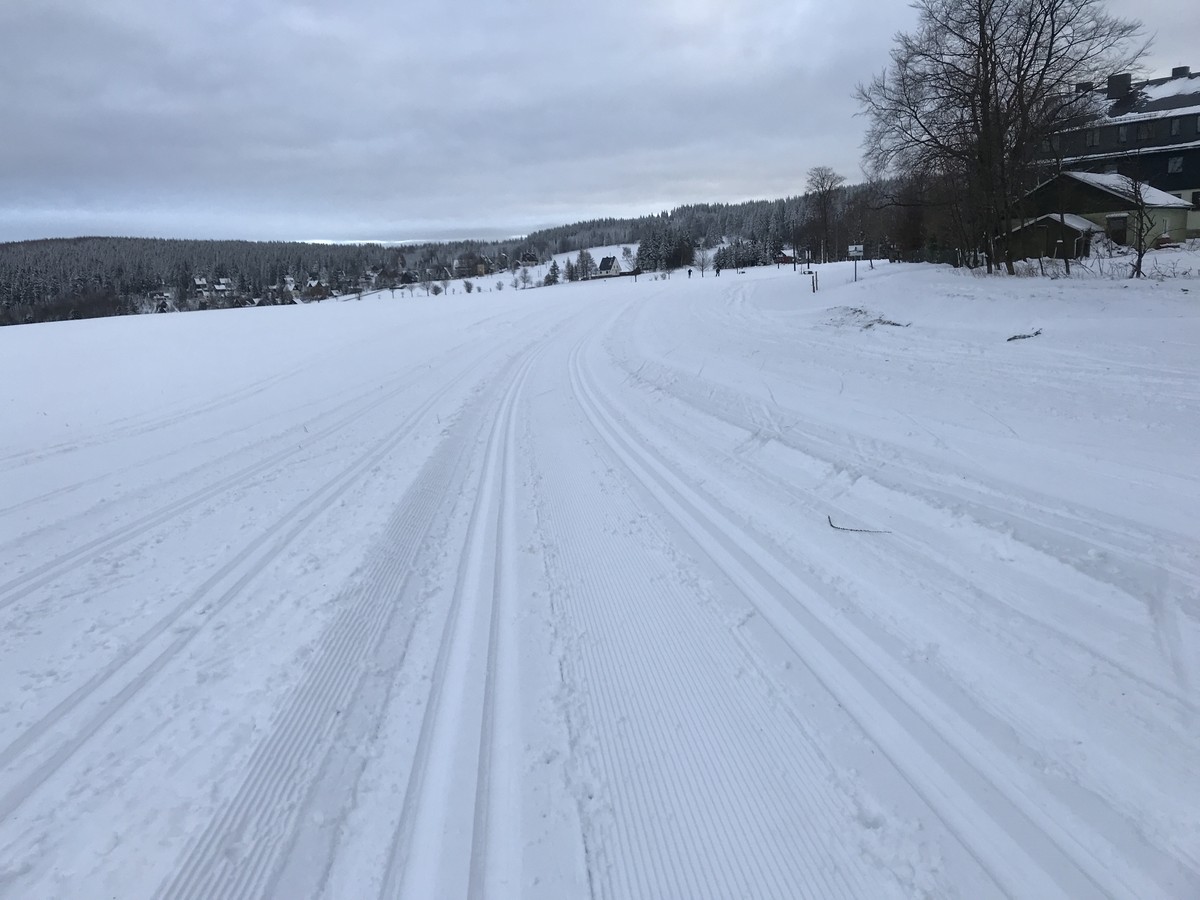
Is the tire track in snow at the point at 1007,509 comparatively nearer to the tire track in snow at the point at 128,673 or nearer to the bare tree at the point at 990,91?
the tire track in snow at the point at 128,673

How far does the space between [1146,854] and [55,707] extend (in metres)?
5.83

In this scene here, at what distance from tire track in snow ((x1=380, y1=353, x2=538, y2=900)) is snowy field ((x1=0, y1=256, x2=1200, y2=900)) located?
0.7 inches

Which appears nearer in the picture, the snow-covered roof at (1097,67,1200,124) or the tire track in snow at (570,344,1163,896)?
the tire track in snow at (570,344,1163,896)

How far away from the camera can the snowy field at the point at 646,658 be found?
8.55 ft

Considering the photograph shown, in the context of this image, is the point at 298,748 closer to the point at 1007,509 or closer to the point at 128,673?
the point at 128,673

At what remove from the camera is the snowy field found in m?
2.61

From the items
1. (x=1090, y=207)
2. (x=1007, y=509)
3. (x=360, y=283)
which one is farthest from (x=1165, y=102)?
(x=360, y=283)

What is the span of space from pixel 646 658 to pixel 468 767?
133cm

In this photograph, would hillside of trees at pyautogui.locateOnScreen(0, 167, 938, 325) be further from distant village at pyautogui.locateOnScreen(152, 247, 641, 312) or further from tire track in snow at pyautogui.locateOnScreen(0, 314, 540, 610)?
tire track in snow at pyautogui.locateOnScreen(0, 314, 540, 610)

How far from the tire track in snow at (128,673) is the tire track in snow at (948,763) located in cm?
427

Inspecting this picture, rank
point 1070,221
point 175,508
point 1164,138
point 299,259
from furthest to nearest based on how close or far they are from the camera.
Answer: point 299,259 → point 1164,138 → point 1070,221 → point 175,508

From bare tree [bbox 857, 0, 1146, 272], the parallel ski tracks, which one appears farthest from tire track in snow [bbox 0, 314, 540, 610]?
bare tree [bbox 857, 0, 1146, 272]

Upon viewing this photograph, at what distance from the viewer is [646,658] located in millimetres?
3898

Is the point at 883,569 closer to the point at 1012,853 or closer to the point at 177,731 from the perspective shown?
the point at 1012,853
